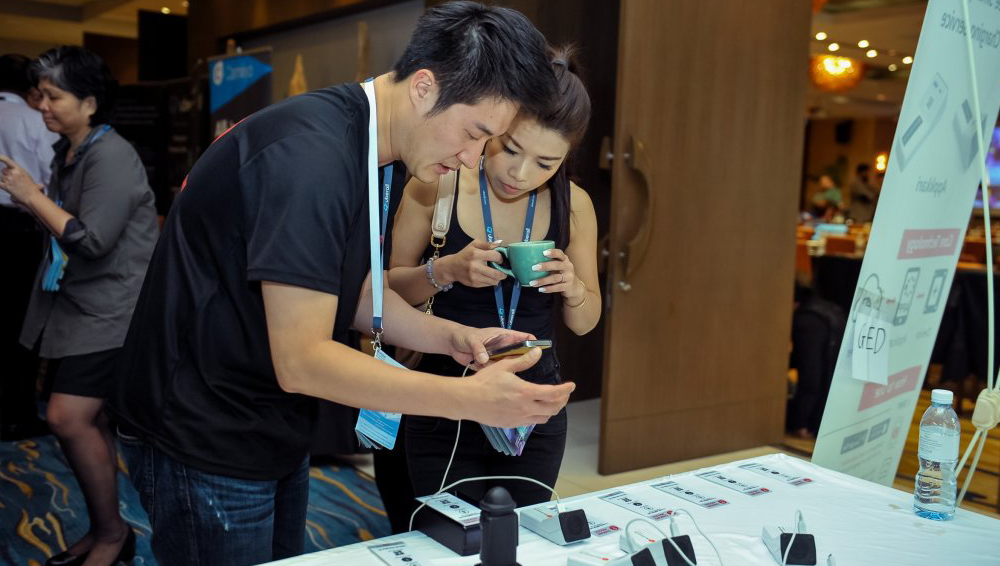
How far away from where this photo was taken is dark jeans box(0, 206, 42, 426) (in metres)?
3.91

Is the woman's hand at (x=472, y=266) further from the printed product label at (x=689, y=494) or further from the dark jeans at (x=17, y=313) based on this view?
the dark jeans at (x=17, y=313)

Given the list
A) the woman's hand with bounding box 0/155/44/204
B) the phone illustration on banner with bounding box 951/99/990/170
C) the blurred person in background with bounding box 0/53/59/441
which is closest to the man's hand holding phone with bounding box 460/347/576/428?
the phone illustration on banner with bounding box 951/99/990/170

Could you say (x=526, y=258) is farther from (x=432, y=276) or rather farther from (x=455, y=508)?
(x=455, y=508)

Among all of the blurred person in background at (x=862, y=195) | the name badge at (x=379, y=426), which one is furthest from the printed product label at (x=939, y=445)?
the blurred person in background at (x=862, y=195)

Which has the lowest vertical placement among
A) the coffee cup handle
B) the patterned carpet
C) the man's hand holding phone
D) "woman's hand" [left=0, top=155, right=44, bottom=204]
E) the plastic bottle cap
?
the patterned carpet

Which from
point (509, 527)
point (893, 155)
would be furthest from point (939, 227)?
point (509, 527)

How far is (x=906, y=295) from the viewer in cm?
212

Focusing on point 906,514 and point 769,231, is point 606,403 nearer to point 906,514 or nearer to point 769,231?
point 769,231

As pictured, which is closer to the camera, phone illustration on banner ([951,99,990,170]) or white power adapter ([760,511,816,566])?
white power adapter ([760,511,816,566])

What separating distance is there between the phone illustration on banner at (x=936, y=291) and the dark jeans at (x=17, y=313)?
11.9 feet

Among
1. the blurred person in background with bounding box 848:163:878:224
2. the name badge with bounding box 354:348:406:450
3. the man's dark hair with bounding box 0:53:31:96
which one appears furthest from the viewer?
the blurred person in background with bounding box 848:163:878:224

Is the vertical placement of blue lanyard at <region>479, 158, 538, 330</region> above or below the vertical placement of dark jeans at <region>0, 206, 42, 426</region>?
above

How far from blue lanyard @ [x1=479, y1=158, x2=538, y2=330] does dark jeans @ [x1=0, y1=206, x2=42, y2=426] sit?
9.57ft

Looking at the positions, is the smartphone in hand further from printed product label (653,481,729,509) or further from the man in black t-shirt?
printed product label (653,481,729,509)
